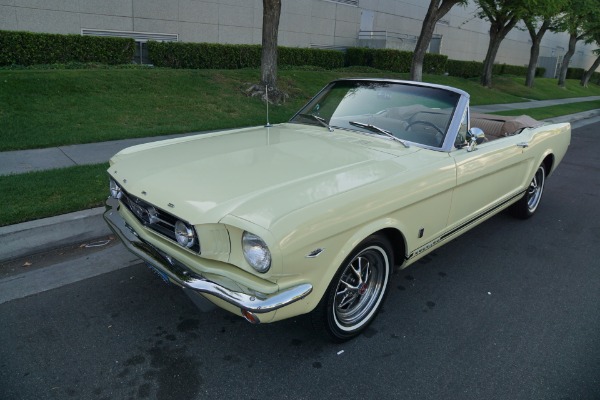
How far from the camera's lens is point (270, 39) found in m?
10.7

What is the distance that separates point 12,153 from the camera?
6.38 metres

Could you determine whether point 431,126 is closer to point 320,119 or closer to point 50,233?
point 320,119

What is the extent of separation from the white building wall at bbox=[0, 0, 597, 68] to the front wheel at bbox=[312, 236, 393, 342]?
1396cm

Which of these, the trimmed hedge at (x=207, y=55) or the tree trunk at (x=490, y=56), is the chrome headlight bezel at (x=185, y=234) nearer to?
the trimmed hedge at (x=207, y=55)

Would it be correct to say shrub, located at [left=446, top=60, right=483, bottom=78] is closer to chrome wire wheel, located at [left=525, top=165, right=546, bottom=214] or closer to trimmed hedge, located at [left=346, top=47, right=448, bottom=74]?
trimmed hedge, located at [left=346, top=47, right=448, bottom=74]

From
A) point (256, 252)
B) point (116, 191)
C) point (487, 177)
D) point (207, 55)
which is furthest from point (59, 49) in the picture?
point (256, 252)

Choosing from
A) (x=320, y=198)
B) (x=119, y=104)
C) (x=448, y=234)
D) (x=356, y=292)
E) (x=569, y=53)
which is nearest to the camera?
(x=320, y=198)

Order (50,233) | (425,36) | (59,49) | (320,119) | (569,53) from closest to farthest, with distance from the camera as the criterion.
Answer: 1. (50,233)
2. (320,119)
3. (59,49)
4. (425,36)
5. (569,53)

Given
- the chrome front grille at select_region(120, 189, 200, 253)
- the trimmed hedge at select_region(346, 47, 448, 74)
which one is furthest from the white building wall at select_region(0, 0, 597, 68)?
the chrome front grille at select_region(120, 189, 200, 253)

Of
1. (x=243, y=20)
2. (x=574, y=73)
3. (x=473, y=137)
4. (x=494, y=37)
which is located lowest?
(x=473, y=137)

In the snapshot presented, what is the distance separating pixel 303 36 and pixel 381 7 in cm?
699

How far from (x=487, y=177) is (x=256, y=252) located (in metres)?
2.46

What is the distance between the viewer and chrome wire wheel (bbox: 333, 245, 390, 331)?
2.95 metres

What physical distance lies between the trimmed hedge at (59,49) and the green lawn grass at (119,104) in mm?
1948
